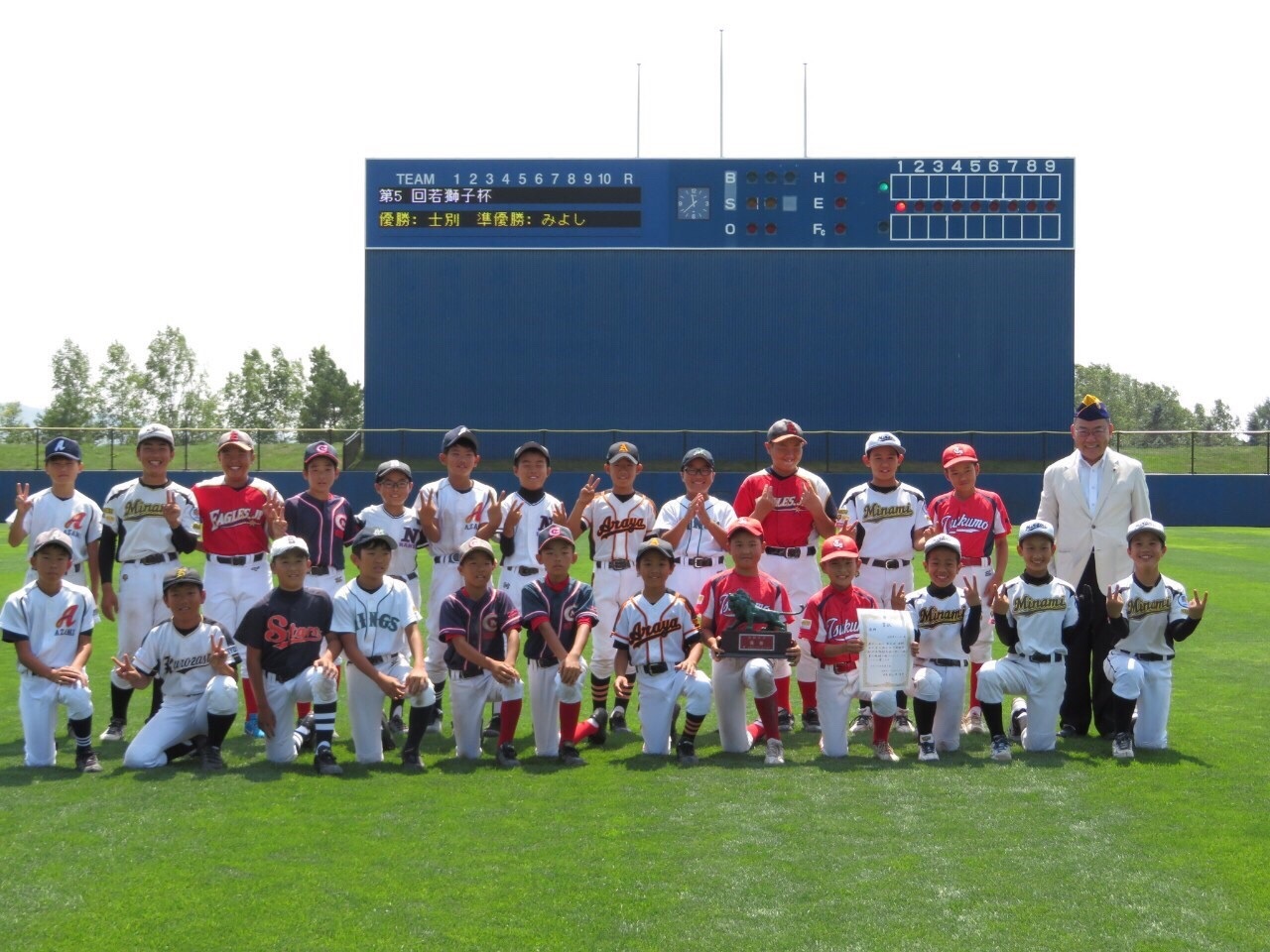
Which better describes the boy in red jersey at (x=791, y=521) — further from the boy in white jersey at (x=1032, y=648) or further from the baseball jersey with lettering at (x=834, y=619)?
the boy in white jersey at (x=1032, y=648)

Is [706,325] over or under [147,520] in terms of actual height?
over

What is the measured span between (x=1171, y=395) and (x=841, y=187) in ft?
240

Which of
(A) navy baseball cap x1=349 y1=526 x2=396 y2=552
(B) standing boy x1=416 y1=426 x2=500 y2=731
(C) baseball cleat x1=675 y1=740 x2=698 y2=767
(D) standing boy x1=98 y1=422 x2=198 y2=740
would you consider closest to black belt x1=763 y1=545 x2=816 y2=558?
(C) baseball cleat x1=675 y1=740 x2=698 y2=767

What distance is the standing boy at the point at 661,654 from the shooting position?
654 cm

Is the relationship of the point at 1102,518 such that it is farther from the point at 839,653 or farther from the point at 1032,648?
the point at 839,653

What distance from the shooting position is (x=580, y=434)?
90.3 ft

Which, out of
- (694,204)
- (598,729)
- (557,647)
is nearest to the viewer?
(557,647)

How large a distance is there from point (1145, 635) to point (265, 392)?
53.9 metres

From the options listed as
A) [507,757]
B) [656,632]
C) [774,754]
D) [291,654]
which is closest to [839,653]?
[774,754]

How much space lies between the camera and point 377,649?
656 centimetres

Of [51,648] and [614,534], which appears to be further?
[614,534]

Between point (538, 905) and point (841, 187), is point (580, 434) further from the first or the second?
point (538, 905)

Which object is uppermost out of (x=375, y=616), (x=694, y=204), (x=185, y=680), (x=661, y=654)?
(x=694, y=204)

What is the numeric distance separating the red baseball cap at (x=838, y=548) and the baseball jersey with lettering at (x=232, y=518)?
3.15 meters
